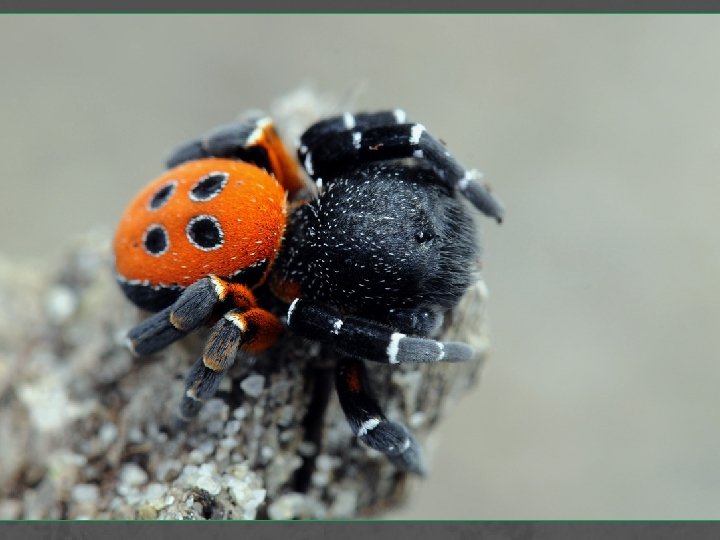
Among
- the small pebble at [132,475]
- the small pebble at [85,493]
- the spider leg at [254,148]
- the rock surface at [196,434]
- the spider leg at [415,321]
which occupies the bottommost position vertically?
the small pebble at [85,493]

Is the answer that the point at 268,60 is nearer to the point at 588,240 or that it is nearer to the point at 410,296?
the point at 588,240

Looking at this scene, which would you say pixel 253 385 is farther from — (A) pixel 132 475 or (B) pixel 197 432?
(A) pixel 132 475

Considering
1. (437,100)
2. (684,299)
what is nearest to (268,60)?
(437,100)

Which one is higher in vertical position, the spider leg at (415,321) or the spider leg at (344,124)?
the spider leg at (344,124)

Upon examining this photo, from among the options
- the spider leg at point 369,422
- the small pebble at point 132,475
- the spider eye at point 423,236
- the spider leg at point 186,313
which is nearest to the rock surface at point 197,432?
the small pebble at point 132,475

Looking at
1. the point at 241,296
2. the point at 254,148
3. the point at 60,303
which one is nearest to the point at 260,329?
the point at 241,296

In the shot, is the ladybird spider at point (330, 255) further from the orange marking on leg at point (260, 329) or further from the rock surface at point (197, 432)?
the rock surface at point (197, 432)

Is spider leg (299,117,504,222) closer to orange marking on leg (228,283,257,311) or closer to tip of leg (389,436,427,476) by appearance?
orange marking on leg (228,283,257,311)
